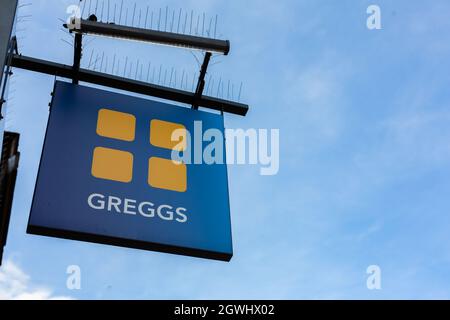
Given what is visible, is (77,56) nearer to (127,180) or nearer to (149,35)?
(149,35)

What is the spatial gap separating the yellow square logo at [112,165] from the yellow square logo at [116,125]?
19cm

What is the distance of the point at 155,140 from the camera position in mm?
5461

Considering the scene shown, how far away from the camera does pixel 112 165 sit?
508 cm

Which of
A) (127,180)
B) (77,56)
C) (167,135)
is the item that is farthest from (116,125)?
(77,56)

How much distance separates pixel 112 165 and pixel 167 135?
2.28 ft

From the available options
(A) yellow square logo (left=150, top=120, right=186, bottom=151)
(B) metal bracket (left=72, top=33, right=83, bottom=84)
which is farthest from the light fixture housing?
(A) yellow square logo (left=150, top=120, right=186, bottom=151)

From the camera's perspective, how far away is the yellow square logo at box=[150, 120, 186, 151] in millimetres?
5473

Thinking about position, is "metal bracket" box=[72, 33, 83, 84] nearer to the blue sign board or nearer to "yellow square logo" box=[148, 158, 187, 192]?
the blue sign board

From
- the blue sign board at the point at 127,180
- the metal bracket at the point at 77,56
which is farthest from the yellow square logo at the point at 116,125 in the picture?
the metal bracket at the point at 77,56

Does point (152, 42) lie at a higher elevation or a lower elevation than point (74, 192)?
higher
